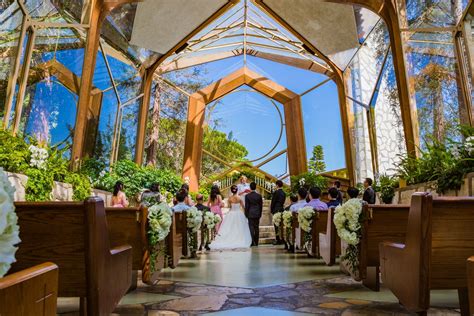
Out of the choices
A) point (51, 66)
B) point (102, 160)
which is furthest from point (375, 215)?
point (102, 160)

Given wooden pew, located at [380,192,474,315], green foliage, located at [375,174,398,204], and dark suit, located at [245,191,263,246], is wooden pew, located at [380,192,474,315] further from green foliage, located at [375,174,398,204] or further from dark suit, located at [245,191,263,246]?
dark suit, located at [245,191,263,246]

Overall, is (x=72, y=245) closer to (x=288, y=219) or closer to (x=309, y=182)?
(x=288, y=219)

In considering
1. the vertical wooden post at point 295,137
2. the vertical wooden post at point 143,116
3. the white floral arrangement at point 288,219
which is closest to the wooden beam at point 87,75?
the vertical wooden post at point 143,116

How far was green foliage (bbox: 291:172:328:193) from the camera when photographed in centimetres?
1280

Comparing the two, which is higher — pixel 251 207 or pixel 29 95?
pixel 29 95

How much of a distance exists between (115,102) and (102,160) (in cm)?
161

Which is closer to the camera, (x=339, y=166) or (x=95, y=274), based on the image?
Result: (x=95, y=274)

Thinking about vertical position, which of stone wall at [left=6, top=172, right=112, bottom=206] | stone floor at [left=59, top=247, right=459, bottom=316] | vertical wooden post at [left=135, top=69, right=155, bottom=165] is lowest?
stone floor at [left=59, top=247, right=459, bottom=316]

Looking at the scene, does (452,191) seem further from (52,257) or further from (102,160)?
(102,160)

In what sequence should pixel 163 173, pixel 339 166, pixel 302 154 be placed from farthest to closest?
pixel 302 154, pixel 339 166, pixel 163 173

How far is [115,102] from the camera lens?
10.3m

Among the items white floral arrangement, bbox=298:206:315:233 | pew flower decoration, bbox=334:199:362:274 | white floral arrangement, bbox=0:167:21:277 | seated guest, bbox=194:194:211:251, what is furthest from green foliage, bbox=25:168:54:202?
white floral arrangement, bbox=0:167:21:277

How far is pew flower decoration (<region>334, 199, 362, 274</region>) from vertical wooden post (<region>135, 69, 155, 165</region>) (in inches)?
362

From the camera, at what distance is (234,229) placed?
31.2 ft
